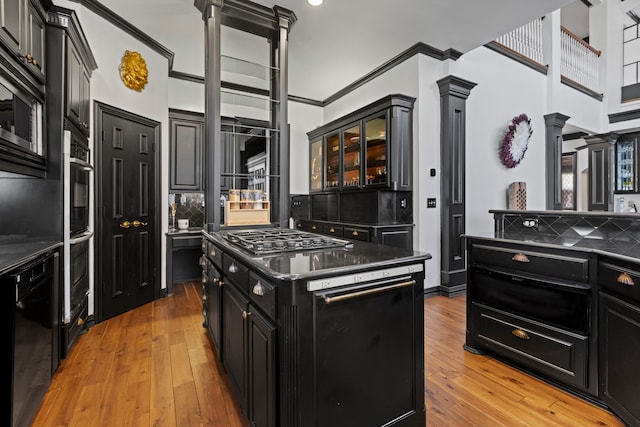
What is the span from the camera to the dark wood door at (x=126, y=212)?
3105 millimetres

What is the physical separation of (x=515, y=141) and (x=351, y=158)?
8.17ft

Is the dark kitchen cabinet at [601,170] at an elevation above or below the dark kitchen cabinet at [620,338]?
above

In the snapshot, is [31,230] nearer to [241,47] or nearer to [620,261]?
[241,47]

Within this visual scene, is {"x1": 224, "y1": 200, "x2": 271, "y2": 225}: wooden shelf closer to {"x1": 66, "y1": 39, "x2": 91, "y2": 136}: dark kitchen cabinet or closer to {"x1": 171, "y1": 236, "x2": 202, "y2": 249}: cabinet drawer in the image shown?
{"x1": 66, "y1": 39, "x2": 91, "y2": 136}: dark kitchen cabinet

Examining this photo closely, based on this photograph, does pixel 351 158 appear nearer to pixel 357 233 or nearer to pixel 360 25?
pixel 357 233

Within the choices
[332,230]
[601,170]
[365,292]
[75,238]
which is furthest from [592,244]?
[601,170]

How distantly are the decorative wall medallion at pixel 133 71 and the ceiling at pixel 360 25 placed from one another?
329 millimetres

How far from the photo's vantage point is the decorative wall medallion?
3325 mm

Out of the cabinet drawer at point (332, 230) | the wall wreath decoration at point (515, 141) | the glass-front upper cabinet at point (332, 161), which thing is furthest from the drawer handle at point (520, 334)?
the wall wreath decoration at point (515, 141)

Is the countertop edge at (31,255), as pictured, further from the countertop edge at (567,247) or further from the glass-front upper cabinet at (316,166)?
the glass-front upper cabinet at (316,166)

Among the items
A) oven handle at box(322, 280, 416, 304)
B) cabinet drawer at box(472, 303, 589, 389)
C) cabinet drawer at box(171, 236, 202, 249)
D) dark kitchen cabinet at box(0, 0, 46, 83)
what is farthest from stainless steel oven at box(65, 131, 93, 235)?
cabinet drawer at box(472, 303, 589, 389)

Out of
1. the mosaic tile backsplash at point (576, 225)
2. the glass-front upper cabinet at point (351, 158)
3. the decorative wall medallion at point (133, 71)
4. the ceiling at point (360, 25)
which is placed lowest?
the mosaic tile backsplash at point (576, 225)

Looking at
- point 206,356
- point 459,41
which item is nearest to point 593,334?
point 206,356

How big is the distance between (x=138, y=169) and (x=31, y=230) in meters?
1.41
